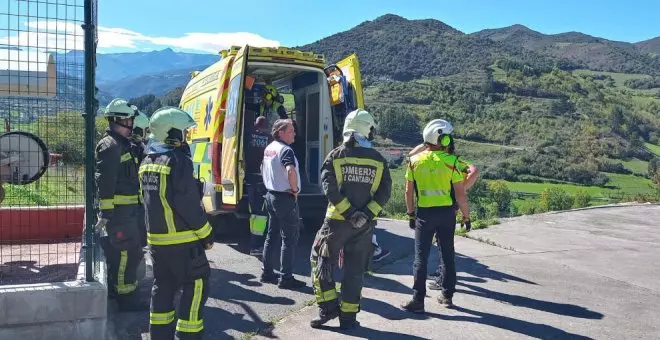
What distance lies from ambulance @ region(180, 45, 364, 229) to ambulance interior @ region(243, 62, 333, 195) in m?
0.01

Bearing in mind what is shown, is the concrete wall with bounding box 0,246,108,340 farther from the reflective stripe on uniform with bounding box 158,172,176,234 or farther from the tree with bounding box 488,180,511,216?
the tree with bounding box 488,180,511,216

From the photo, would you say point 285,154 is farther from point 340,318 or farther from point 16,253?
point 16,253

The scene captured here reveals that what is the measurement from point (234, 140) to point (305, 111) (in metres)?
2.40

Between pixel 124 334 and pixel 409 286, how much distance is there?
2931 mm

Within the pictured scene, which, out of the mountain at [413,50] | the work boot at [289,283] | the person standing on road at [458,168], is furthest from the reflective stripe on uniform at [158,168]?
the mountain at [413,50]

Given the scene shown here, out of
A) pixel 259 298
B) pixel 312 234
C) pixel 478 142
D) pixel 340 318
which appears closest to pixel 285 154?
pixel 259 298

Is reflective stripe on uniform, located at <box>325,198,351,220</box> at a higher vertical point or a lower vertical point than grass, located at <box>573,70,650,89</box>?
lower

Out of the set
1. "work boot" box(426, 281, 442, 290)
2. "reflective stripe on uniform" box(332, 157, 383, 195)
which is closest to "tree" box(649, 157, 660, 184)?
"work boot" box(426, 281, 442, 290)

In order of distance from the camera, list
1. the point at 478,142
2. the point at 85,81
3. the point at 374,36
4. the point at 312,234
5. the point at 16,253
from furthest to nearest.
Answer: the point at 374,36
the point at 478,142
the point at 312,234
the point at 16,253
the point at 85,81

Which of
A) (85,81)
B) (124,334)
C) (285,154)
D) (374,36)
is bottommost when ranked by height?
(124,334)

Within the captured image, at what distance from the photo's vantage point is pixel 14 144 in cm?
532

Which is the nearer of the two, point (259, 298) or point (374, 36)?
point (259, 298)

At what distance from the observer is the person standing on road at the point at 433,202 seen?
16.7ft

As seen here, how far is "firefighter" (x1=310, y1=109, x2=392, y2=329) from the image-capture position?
14.9 feet
